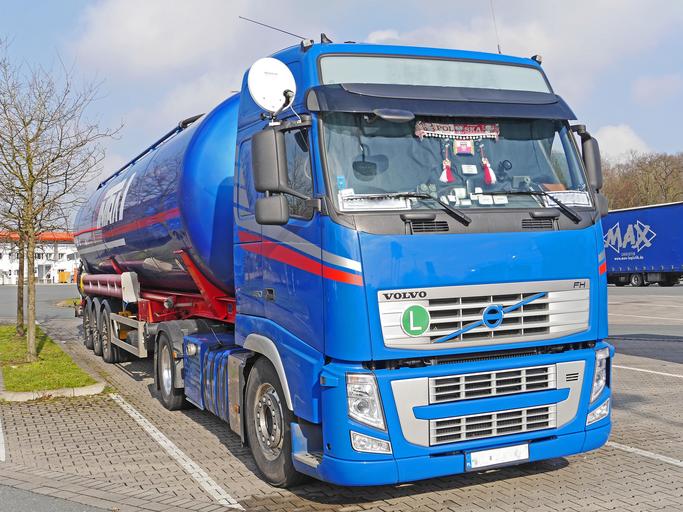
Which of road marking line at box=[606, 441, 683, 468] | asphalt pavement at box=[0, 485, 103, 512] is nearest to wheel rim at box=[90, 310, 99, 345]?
asphalt pavement at box=[0, 485, 103, 512]

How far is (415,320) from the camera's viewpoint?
16.2 ft

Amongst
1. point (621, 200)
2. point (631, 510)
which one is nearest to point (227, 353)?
point (631, 510)

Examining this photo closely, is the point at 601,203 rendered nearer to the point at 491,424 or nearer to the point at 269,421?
the point at 491,424

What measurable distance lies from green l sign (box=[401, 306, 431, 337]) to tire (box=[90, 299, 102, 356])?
1086 centimetres

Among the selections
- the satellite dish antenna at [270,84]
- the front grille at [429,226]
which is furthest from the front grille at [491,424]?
the satellite dish antenna at [270,84]

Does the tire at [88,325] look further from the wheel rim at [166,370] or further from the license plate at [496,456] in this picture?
the license plate at [496,456]

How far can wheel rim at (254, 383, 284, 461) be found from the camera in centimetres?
579

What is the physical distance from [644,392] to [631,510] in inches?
194

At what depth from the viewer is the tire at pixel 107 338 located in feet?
44.7

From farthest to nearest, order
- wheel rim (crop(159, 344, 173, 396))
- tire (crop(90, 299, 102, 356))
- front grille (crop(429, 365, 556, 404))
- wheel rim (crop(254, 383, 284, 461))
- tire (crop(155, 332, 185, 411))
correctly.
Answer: tire (crop(90, 299, 102, 356))
wheel rim (crop(159, 344, 173, 396))
tire (crop(155, 332, 185, 411))
wheel rim (crop(254, 383, 284, 461))
front grille (crop(429, 365, 556, 404))

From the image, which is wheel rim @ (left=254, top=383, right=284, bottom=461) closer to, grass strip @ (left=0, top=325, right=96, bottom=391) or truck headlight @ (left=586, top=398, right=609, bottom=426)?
truck headlight @ (left=586, top=398, right=609, bottom=426)

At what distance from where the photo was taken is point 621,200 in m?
70.4

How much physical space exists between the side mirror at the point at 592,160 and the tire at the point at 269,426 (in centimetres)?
295

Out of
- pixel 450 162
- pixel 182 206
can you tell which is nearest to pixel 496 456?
pixel 450 162
